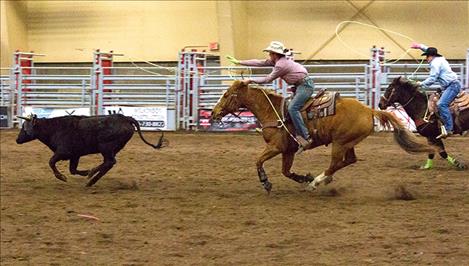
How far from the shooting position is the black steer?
10008mm

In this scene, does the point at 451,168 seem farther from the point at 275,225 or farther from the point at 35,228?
the point at 35,228

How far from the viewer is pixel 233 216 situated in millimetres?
7832

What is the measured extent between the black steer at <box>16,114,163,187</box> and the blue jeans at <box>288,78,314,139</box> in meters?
2.38

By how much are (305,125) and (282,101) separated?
50 centimetres

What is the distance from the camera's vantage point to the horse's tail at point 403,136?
351 inches

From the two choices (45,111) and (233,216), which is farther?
(45,111)

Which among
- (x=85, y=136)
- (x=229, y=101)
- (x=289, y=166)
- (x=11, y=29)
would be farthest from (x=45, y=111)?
(x=289, y=166)

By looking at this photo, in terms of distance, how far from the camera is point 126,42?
26750mm

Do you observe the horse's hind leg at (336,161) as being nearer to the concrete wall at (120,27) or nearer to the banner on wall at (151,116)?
the banner on wall at (151,116)

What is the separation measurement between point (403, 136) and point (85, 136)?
13.6ft

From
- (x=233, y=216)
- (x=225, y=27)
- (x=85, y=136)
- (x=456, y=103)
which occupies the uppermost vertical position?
(x=225, y=27)

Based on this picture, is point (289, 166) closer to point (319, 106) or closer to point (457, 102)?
point (319, 106)

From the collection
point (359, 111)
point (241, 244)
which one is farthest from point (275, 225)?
point (359, 111)

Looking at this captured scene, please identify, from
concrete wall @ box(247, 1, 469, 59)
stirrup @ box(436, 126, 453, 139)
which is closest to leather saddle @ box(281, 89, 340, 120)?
stirrup @ box(436, 126, 453, 139)
